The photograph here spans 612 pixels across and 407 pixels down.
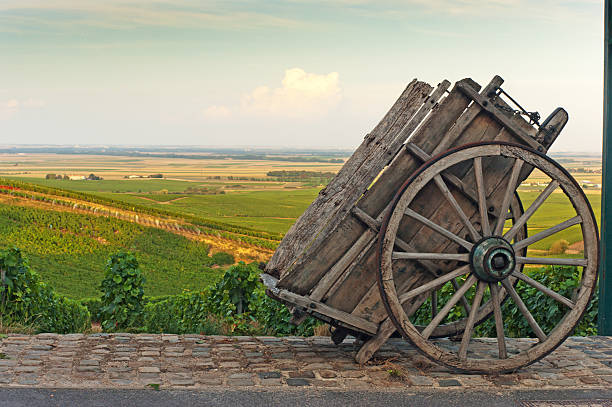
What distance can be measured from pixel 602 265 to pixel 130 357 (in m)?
4.80

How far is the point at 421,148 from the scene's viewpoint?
4.77 m

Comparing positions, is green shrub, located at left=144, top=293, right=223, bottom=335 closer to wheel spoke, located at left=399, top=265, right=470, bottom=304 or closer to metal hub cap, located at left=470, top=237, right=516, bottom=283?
wheel spoke, located at left=399, top=265, right=470, bottom=304

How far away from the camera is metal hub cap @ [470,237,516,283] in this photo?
459 cm

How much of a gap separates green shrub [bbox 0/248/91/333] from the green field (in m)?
5.57

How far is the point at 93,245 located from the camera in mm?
13219

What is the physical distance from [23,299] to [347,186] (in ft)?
13.0

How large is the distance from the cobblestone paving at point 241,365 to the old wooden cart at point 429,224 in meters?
0.22

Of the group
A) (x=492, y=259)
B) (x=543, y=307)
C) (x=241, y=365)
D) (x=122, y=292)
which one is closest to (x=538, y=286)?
(x=492, y=259)

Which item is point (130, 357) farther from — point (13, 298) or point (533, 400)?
point (533, 400)

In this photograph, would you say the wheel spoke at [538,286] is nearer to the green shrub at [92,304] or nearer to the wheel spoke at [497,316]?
the wheel spoke at [497,316]

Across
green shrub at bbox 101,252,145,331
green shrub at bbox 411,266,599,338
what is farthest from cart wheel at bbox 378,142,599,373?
green shrub at bbox 101,252,145,331

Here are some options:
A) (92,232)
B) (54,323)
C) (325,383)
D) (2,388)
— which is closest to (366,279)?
(325,383)

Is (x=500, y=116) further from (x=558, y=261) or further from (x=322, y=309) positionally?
(x=322, y=309)

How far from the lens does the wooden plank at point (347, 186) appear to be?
183 inches
